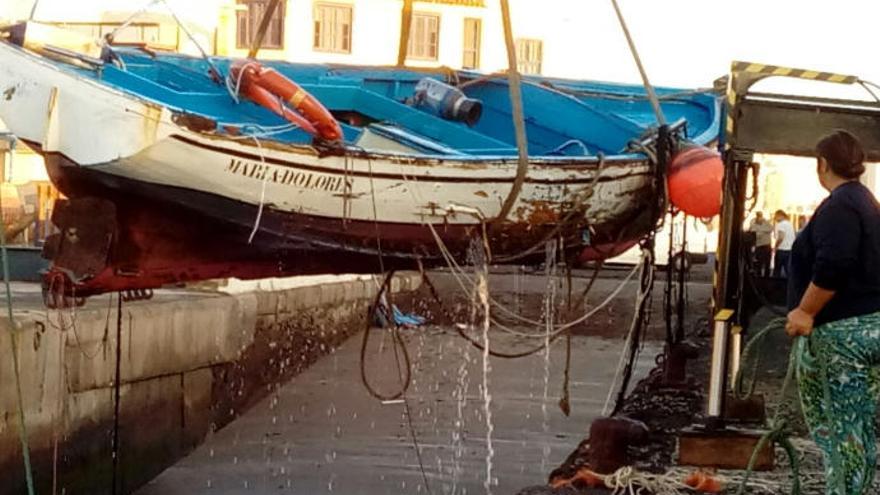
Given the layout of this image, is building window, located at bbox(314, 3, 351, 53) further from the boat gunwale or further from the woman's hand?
the woman's hand

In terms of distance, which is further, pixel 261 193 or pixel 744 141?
pixel 261 193

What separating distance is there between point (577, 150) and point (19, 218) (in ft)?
43.6

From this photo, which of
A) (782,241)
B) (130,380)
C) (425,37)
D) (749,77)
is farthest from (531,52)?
(749,77)

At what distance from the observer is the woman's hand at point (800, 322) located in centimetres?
572

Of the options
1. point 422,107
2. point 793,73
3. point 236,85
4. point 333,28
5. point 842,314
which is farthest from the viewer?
point 333,28

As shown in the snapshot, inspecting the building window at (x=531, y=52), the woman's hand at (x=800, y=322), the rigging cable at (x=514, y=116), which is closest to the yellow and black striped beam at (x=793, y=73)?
the rigging cable at (x=514, y=116)

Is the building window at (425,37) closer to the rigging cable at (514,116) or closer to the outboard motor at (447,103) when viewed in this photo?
the outboard motor at (447,103)

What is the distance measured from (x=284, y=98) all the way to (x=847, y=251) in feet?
13.2

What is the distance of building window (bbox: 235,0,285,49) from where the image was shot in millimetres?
40625

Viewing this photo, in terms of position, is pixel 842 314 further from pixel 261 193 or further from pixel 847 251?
pixel 261 193

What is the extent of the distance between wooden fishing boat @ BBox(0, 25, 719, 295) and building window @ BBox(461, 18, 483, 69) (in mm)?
35514

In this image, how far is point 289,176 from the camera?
330 inches

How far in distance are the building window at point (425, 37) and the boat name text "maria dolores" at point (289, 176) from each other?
35777 mm

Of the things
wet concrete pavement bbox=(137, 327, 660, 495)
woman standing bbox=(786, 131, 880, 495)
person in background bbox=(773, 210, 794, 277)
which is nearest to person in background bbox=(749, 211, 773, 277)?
person in background bbox=(773, 210, 794, 277)
